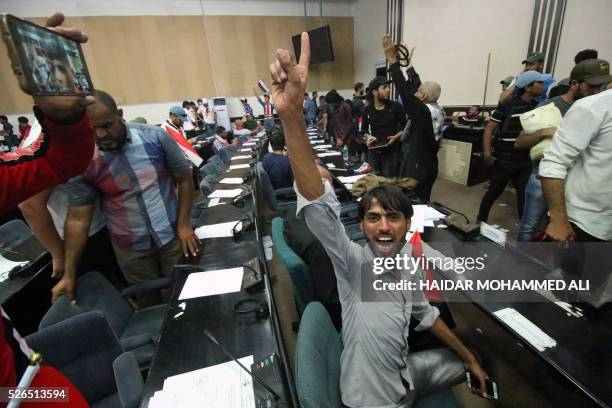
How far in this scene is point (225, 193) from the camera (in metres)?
2.81

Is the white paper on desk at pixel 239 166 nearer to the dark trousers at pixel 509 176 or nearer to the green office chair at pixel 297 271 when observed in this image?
the green office chair at pixel 297 271

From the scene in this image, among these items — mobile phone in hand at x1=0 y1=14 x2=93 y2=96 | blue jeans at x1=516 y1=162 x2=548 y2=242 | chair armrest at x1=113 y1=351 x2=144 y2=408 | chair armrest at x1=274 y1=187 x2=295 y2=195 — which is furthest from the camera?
chair armrest at x1=274 y1=187 x2=295 y2=195

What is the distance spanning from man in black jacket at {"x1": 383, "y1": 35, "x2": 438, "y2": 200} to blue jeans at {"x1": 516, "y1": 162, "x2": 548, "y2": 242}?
77cm

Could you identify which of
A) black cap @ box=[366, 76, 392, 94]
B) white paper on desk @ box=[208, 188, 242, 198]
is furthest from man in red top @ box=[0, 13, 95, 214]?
black cap @ box=[366, 76, 392, 94]

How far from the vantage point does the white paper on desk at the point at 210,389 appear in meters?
0.80

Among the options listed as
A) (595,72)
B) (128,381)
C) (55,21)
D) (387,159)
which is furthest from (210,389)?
(387,159)

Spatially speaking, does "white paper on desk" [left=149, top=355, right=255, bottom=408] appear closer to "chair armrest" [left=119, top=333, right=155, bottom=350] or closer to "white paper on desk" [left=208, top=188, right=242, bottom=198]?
"chair armrest" [left=119, top=333, right=155, bottom=350]

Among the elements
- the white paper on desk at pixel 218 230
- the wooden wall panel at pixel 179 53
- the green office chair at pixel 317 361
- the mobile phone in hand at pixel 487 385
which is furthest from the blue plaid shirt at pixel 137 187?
the wooden wall panel at pixel 179 53

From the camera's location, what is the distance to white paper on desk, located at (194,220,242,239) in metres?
1.87

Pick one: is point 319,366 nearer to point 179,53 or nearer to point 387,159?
point 387,159

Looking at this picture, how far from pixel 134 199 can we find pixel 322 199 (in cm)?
135

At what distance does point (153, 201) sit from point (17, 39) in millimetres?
1275

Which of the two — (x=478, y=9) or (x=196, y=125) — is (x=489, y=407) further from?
(x=196, y=125)

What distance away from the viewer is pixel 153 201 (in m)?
1.71
